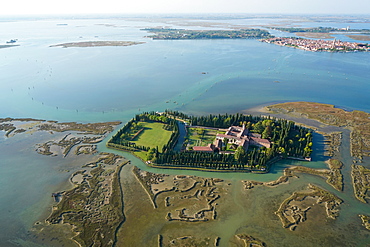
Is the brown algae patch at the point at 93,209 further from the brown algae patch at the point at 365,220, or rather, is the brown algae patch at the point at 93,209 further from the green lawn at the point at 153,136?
the brown algae patch at the point at 365,220

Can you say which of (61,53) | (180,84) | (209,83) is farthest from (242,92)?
(61,53)

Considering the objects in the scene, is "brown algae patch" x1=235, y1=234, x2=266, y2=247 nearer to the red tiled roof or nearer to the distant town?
the red tiled roof

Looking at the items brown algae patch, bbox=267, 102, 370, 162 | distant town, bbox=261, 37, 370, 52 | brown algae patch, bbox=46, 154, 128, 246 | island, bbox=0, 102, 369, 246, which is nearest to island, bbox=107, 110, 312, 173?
island, bbox=0, 102, 369, 246

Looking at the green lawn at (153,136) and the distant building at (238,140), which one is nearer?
the distant building at (238,140)

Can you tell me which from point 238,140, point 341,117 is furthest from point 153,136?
point 341,117

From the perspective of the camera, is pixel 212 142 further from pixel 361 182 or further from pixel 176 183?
pixel 361 182

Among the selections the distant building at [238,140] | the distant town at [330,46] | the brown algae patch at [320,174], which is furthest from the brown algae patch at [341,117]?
the distant town at [330,46]
